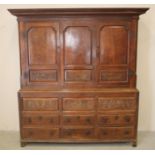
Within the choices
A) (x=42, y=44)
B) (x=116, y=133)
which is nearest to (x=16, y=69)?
(x=42, y=44)

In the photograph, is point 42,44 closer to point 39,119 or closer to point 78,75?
point 78,75

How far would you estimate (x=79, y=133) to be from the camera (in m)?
3.01

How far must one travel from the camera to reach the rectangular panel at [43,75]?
9.75 feet

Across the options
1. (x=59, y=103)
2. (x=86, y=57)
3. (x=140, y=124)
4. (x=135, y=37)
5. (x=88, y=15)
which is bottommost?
(x=140, y=124)

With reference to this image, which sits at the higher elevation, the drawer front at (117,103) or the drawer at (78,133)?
the drawer front at (117,103)

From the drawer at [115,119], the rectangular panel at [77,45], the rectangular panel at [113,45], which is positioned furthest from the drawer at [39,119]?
the rectangular panel at [113,45]

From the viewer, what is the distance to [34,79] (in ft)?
9.82

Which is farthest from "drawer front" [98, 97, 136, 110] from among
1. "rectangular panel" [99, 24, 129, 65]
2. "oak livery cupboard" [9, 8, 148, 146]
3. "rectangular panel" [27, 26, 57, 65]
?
"rectangular panel" [27, 26, 57, 65]

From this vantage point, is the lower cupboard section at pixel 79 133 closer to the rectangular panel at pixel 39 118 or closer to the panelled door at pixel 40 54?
the rectangular panel at pixel 39 118

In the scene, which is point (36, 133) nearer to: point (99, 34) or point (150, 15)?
point (99, 34)

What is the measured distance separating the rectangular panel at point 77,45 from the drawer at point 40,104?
552 mm

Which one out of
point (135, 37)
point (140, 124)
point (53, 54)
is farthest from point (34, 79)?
point (140, 124)

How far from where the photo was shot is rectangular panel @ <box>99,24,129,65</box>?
2.88 m

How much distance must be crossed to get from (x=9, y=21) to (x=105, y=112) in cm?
194
